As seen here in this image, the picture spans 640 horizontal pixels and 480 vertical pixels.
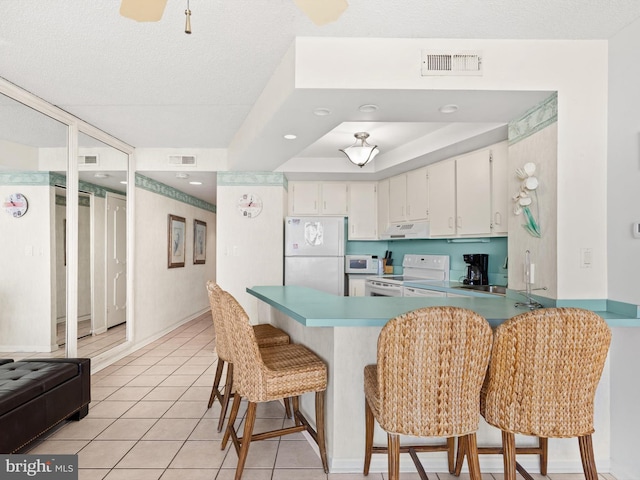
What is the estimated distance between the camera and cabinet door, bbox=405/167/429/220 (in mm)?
4277

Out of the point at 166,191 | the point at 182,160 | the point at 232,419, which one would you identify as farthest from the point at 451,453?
the point at 166,191

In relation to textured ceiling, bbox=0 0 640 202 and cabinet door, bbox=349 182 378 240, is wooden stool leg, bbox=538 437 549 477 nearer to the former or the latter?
textured ceiling, bbox=0 0 640 202

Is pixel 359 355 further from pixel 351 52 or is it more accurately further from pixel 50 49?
pixel 50 49

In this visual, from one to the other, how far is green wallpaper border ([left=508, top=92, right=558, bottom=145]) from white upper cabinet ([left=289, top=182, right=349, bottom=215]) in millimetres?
2720

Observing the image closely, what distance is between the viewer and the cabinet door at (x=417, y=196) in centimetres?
428

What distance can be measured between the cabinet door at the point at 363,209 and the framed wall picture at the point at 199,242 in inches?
123

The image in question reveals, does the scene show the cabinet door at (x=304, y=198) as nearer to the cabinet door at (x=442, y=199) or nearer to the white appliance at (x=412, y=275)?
the white appliance at (x=412, y=275)

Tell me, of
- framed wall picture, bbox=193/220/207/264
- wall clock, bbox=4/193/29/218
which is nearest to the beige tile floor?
wall clock, bbox=4/193/29/218

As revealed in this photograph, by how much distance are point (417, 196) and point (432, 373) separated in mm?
3190

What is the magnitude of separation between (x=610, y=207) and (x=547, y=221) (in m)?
0.31

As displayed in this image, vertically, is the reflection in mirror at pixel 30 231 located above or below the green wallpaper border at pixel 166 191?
below

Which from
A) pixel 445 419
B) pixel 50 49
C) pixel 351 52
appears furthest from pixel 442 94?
pixel 50 49

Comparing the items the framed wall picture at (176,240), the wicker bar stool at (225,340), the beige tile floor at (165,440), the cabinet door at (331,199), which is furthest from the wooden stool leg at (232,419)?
the framed wall picture at (176,240)

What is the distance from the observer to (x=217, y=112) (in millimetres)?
3205
